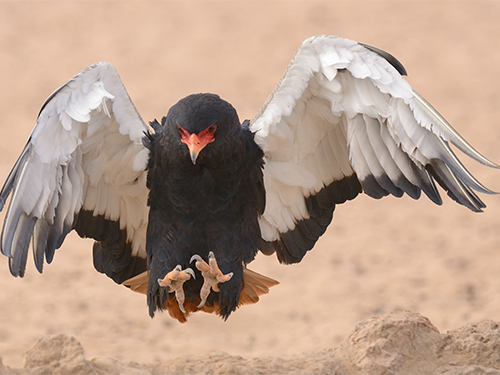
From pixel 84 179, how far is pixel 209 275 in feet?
3.38

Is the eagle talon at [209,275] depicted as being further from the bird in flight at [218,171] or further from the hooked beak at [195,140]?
the hooked beak at [195,140]

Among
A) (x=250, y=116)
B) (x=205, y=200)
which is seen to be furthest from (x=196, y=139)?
(x=250, y=116)

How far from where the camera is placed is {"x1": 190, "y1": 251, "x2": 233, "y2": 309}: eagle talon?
14.1 feet

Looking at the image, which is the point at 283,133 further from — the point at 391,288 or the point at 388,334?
the point at 391,288

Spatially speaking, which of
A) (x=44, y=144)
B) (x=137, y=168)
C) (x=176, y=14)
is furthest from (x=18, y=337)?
(x=176, y=14)

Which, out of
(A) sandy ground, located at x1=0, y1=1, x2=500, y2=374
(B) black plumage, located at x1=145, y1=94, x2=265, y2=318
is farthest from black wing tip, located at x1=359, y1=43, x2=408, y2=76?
(A) sandy ground, located at x1=0, y1=1, x2=500, y2=374

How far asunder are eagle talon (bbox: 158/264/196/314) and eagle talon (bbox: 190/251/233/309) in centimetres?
9

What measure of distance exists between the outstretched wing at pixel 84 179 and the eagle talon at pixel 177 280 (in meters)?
0.61

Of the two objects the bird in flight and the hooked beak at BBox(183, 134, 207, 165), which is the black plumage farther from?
the hooked beak at BBox(183, 134, 207, 165)

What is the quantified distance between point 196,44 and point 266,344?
365 inches

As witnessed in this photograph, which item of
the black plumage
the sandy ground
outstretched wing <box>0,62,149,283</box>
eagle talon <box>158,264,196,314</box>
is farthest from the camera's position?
the sandy ground

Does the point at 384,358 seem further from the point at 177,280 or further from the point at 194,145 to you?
the point at 194,145

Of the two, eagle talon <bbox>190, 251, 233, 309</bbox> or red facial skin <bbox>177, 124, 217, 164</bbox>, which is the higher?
red facial skin <bbox>177, 124, 217, 164</bbox>

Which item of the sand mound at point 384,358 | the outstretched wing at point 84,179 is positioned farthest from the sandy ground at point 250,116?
the outstretched wing at point 84,179
